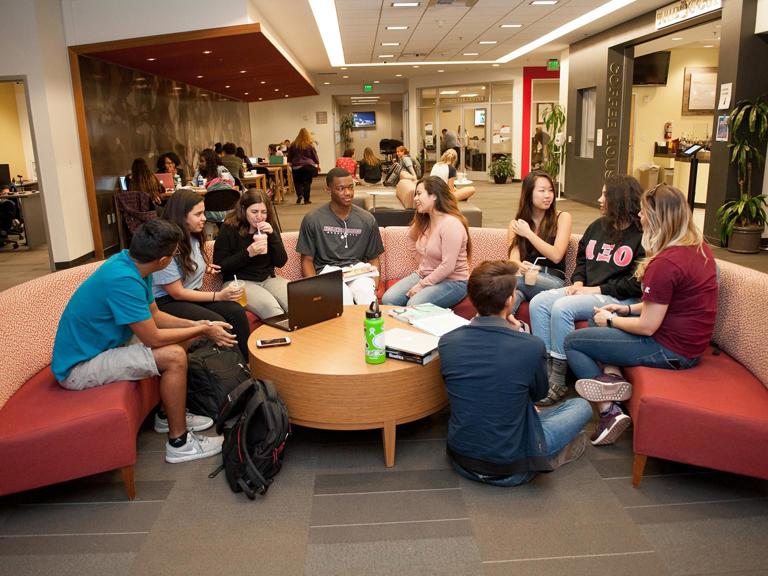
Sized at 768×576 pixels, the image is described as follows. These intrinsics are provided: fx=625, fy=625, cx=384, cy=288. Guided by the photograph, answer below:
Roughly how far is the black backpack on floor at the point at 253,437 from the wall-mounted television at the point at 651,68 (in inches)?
494

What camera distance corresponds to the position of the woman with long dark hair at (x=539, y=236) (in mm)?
4094

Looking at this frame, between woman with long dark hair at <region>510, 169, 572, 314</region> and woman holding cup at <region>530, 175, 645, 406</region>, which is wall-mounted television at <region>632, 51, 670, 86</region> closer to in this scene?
woman with long dark hair at <region>510, 169, 572, 314</region>

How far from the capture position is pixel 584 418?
284cm

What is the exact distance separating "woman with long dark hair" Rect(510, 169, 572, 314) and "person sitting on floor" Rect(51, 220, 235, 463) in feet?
7.13

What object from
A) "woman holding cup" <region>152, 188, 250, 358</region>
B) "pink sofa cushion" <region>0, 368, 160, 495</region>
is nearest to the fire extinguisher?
"woman holding cup" <region>152, 188, 250, 358</region>

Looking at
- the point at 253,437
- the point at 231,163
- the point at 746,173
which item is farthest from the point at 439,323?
the point at 231,163

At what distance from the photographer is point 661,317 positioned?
2.86 metres

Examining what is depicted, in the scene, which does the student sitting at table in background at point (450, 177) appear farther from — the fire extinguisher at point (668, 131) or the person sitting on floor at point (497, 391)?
the fire extinguisher at point (668, 131)

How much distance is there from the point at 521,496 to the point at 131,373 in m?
1.84

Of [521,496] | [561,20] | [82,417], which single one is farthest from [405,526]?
[561,20]

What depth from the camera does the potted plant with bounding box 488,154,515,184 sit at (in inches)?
696

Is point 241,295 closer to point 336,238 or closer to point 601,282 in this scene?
point 336,238

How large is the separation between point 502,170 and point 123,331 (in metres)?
15.8

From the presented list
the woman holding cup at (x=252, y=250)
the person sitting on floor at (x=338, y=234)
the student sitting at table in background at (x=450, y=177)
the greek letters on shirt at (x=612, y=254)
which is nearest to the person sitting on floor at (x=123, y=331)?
the woman holding cup at (x=252, y=250)
